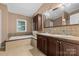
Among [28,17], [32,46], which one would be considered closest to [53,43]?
[32,46]

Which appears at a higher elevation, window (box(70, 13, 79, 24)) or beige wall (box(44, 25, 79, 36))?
window (box(70, 13, 79, 24))

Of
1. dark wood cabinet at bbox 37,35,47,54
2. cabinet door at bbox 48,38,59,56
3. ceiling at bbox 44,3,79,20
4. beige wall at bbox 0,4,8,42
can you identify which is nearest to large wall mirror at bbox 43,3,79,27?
ceiling at bbox 44,3,79,20

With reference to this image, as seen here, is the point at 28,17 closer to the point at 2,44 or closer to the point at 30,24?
the point at 30,24

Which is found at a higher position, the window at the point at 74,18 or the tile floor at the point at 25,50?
the window at the point at 74,18

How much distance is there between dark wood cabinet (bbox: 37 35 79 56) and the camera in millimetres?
1469

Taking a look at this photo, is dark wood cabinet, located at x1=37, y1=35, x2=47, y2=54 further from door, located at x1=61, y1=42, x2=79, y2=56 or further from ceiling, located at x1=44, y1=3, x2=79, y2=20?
door, located at x1=61, y1=42, x2=79, y2=56

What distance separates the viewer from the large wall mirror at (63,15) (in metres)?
1.94

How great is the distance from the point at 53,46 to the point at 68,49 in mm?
475

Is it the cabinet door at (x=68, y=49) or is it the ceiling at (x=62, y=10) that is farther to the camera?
the ceiling at (x=62, y=10)

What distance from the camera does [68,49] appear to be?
1.54 meters

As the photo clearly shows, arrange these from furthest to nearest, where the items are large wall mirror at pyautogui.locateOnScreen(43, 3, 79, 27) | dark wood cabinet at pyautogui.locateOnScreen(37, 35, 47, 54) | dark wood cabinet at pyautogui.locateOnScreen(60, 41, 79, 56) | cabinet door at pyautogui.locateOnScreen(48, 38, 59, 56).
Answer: dark wood cabinet at pyautogui.locateOnScreen(37, 35, 47, 54), large wall mirror at pyautogui.locateOnScreen(43, 3, 79, 27), cabinet door at pyautogui.locateOnScreen(48, 38, 59, 56), dark wood cabinet at pyautogui.locateOnScreen(60, 41, 79, 56)

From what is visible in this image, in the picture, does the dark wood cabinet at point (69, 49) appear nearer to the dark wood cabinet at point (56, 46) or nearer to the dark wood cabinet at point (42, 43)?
the dark wood cabinet at point (56, 46)

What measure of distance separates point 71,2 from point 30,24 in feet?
3.23

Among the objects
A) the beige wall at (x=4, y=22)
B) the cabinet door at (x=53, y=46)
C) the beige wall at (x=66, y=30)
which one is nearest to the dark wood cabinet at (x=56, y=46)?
the cabinet door at (x=53, y=46)
